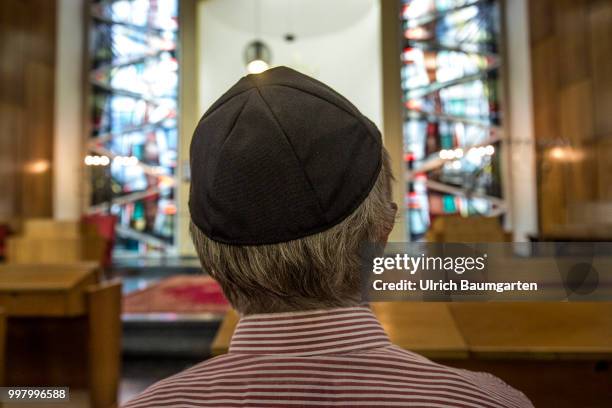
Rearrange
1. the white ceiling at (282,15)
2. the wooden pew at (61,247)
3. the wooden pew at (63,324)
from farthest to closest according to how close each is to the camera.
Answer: the white ceiling at (282,15) → the wooden pew at (61,247) → the wooden pew at (63,324)

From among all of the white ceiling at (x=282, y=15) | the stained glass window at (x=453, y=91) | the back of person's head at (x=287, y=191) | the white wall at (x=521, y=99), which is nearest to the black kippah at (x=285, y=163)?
the back of person's head at (x=287, y=191)

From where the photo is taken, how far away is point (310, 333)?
1.60 feet

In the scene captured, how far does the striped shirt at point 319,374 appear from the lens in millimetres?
438

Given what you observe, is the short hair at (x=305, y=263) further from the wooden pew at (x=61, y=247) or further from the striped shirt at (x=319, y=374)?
the wooden pew at (x=61, y=247)

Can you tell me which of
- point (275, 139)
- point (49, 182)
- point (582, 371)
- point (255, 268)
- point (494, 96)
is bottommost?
point (582, 371)

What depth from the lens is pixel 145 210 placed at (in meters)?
9.68

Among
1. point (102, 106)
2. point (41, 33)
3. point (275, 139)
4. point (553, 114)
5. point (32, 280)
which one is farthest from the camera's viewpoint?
point (102, 106)

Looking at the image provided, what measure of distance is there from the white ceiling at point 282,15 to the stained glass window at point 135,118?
1656 millimetres

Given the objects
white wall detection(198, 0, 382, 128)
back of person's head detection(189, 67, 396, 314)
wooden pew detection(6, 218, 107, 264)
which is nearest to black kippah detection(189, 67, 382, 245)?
back of person's head detection(189, 67, 396, 314)

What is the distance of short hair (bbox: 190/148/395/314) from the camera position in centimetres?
49

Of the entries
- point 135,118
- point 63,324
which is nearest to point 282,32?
point 135,118

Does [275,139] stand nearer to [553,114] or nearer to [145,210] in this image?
[553,114]

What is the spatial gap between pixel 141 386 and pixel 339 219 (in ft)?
8.51

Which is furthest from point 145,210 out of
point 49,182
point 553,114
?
point 553,114
